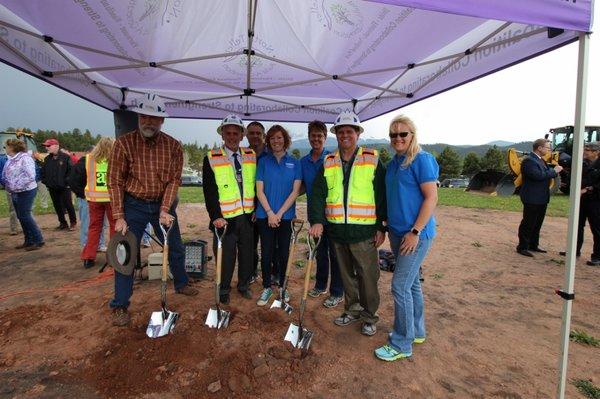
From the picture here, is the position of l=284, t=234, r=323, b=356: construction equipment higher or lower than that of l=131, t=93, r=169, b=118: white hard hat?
lower

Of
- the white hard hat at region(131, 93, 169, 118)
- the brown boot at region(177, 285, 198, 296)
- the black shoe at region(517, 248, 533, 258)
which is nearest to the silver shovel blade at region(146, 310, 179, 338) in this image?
the brown boot at region(177, 285, 198, 296)

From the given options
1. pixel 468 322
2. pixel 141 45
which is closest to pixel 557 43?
pixel 468 322

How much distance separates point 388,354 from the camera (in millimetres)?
2871

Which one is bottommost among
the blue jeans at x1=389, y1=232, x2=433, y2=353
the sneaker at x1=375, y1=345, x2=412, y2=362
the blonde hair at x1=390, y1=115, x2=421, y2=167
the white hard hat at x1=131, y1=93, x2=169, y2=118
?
the sneaker at x1=375, y1=345, x2=412, y2=362

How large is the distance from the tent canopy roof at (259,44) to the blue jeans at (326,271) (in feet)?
8.33

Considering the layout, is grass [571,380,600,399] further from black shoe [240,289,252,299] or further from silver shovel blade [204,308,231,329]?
black shoe [240,289,252,299]

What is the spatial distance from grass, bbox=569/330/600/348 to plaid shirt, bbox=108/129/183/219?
4.49 m

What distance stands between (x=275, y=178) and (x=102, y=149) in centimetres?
293

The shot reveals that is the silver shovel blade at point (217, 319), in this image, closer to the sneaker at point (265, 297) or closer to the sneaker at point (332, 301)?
the sneaker at point (265, 297)

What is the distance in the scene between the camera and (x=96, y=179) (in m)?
4.76

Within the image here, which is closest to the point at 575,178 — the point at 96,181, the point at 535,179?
the point at 535,179

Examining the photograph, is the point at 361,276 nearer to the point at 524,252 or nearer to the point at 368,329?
the point at 368,329

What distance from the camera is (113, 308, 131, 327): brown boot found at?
3269mm

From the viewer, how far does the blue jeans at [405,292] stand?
271 centimetres
